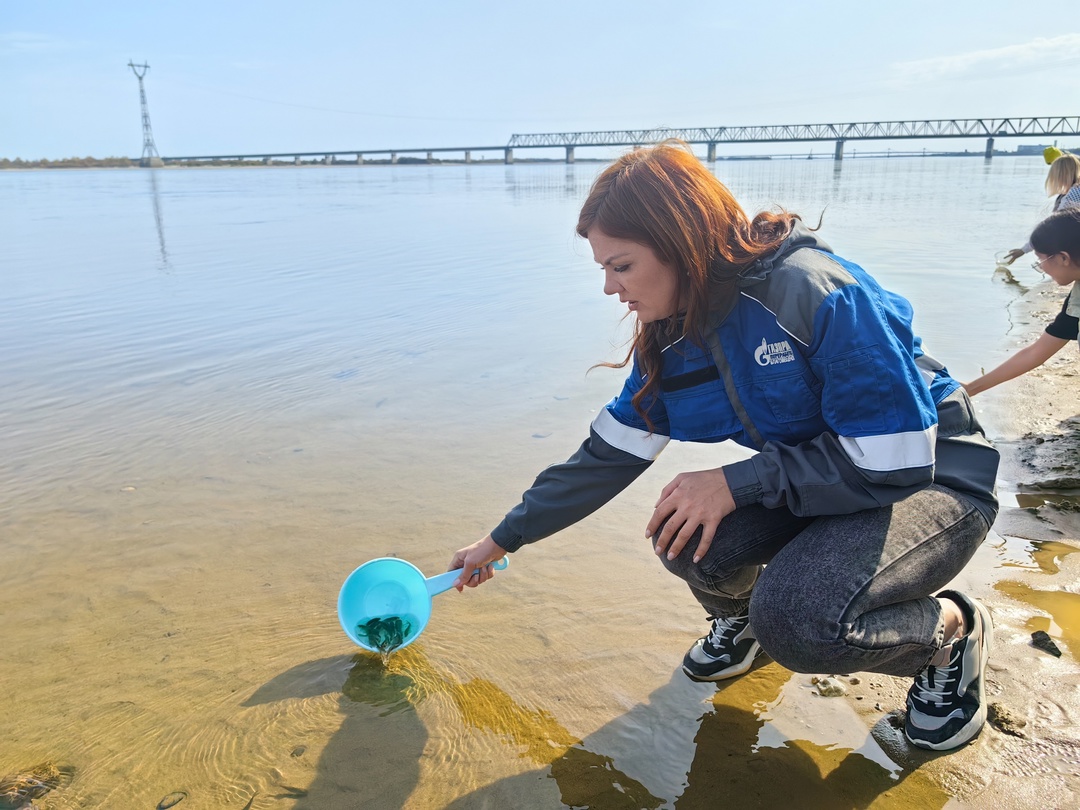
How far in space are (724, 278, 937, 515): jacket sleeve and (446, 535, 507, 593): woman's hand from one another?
2.49 ft

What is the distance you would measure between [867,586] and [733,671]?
0.64m

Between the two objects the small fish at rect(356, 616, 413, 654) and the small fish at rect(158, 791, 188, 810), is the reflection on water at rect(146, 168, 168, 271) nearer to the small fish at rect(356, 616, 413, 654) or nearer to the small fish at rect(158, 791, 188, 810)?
the small fish at rect(356, 616, 413, 654)

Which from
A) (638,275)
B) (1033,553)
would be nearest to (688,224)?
(638,275)

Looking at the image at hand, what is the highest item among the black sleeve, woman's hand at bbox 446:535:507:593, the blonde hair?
the blonde hair

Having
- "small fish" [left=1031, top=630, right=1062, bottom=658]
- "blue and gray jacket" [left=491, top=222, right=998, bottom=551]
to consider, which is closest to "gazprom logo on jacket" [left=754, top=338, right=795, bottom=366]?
"blue and gray jacket" [left=491, top=222, right=998, bottom=551]

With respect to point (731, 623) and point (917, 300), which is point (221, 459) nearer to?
point (731, 623)

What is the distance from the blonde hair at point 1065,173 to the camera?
6.26 meters

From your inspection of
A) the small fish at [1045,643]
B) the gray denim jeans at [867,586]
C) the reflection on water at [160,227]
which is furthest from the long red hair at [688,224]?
the reflection on water at [160,227]

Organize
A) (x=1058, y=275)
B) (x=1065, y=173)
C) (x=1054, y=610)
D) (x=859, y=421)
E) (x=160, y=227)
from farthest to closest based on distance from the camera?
(x=160, y=227) → (x=1065, y=173) → (x=1058, y=275) → (x=1054, y=610) → (x=859, y=421)

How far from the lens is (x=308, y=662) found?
2.31 m

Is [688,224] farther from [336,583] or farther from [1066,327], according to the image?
[1066,327]

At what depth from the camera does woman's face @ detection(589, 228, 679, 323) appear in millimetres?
1862

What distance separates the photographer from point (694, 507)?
5.98 ft

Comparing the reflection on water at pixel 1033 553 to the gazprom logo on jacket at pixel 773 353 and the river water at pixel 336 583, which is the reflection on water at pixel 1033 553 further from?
the gazprom logo on jacket at pixel 773 353
